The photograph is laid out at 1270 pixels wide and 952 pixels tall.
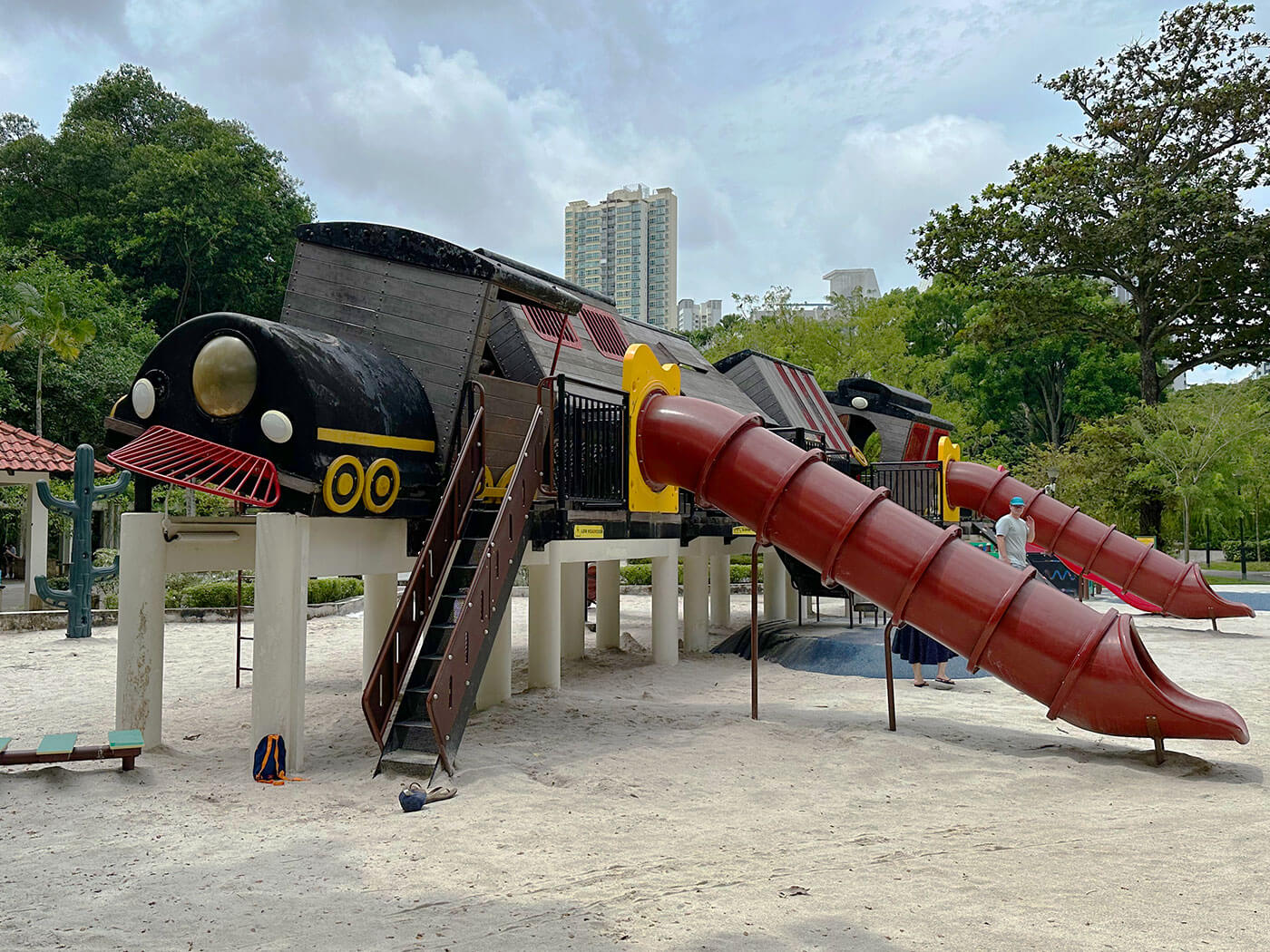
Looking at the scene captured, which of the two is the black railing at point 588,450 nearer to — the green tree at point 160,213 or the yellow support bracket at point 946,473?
the yellow support bracket at point 946,473

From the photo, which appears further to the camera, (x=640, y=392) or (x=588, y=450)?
Answer: (x=640, y=392)

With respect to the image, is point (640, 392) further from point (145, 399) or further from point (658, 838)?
point (658, 838)

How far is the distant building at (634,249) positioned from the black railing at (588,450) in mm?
84913

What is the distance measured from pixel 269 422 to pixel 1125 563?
15376 mm

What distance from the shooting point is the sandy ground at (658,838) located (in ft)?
15.9

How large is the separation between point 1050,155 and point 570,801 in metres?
36.9

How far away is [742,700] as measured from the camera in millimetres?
11945

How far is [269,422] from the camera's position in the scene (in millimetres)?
8055

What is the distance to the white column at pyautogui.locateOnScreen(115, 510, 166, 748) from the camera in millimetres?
8539

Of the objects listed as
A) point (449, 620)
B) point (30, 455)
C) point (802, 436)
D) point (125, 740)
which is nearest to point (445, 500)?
point (449, 620)

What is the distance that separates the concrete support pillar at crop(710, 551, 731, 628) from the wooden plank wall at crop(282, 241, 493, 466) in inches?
432

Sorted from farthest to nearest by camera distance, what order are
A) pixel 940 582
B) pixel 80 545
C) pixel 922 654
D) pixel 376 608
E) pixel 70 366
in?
pixel 70 366, pixel 80 545, pixel 922 654, pixel 376 608, pixel 940 582

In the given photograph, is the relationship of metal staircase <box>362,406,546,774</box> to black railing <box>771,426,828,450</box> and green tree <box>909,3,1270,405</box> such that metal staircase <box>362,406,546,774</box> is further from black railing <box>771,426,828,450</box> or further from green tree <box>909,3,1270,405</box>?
green tree <box>909,3,1270,405</box>

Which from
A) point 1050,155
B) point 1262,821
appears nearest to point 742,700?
point 1262,821
